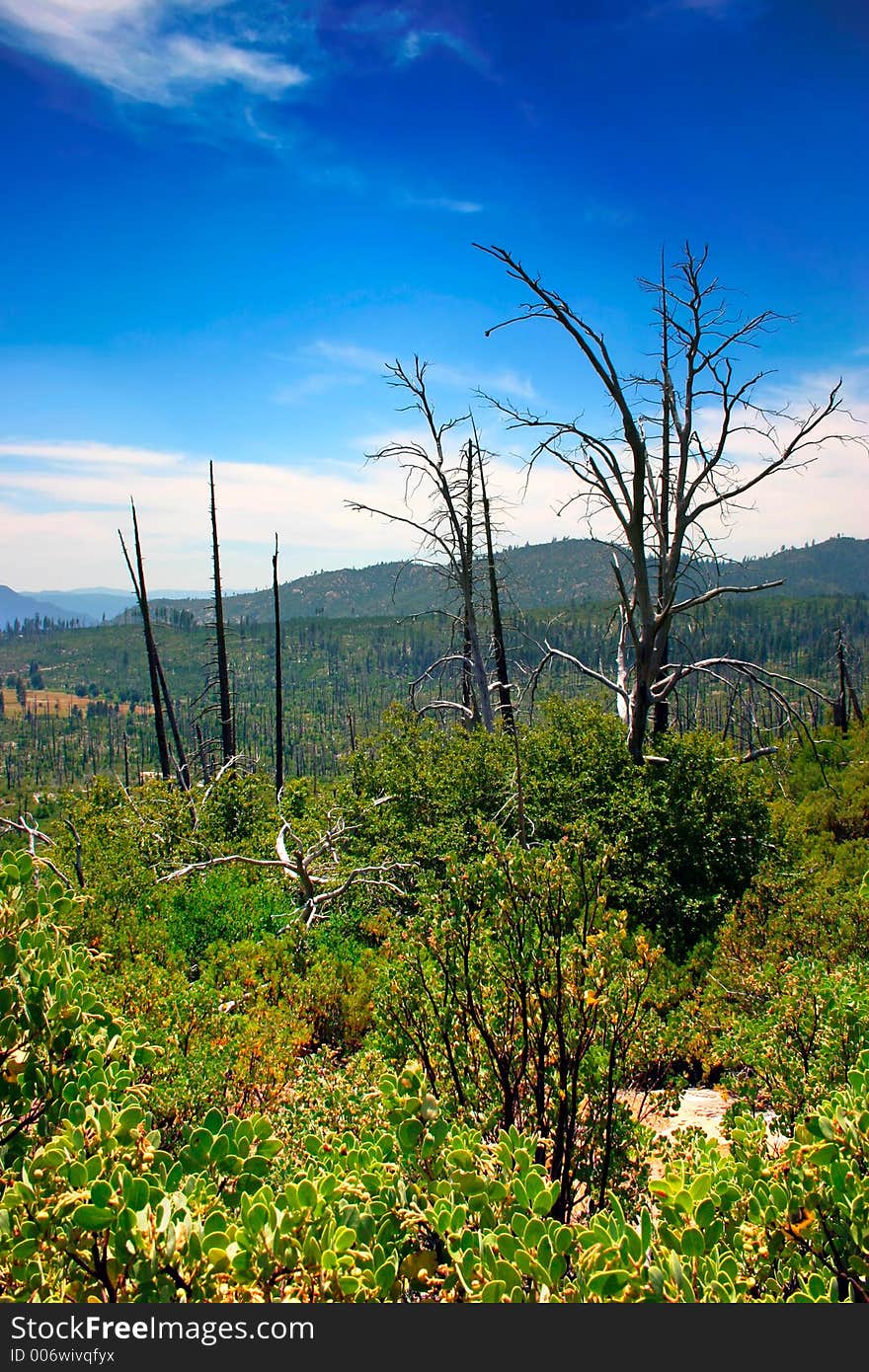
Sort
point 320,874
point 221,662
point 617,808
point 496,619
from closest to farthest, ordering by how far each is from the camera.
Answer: point 617,808 < point 320,874 < point 496,619 < point 221,662

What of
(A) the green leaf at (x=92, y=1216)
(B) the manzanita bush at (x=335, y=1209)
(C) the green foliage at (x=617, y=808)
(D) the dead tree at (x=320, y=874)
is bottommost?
(D) the dead tree at (x=320, y=874)

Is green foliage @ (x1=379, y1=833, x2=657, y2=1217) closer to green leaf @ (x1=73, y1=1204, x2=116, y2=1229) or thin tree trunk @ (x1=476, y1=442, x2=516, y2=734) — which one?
green leaf @ (x1=73, y1=1204, x2=116, y2=1229)

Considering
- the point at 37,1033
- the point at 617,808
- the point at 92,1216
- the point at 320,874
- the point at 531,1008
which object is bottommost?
the point at 320,874

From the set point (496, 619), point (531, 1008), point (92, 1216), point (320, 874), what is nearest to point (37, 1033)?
point (92, 1216)

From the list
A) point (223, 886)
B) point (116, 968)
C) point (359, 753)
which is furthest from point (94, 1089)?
point (359, 753)

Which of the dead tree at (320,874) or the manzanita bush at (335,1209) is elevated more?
the manzanita bush at (335,1209)

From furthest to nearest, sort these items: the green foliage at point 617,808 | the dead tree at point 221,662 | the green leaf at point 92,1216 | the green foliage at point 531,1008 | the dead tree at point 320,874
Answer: the dead tree at point 221,662
the dead tree at point 320,874
the green foliage at point 617,808
the green foliage at point 531,1008
the green leaf at point 92,1216

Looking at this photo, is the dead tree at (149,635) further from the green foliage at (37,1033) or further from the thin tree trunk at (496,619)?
the green foliage at (37,1033)

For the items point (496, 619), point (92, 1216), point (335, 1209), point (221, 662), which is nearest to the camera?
point (92, 1216)

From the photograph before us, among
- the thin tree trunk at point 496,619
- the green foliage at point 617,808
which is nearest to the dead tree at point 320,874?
the green foliage at point 617,808

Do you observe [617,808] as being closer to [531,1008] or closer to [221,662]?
[531,1008]

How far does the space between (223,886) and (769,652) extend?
681 feet

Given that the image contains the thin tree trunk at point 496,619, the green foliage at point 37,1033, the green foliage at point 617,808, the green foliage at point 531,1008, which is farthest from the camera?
the thin tree trunk at point 496,619

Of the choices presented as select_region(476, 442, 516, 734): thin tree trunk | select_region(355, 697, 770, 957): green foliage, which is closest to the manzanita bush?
select_region(355, 697, 770, 957): green foliage
